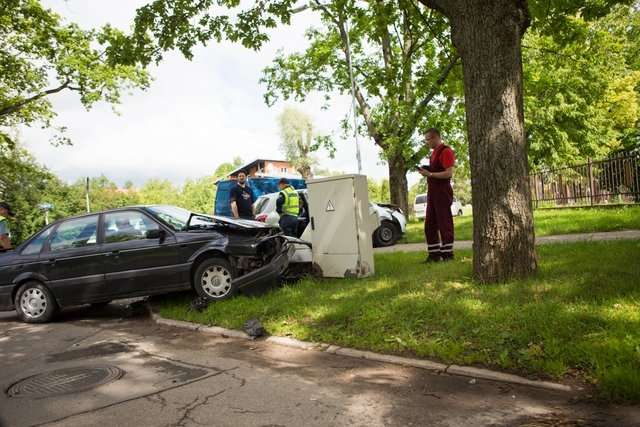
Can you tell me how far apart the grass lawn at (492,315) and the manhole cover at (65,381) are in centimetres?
183

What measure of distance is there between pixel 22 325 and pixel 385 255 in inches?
262

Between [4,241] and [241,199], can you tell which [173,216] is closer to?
[241,199]

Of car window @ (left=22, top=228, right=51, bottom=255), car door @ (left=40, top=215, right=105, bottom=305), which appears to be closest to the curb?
car door @ (left=40, top=215, right=105, bottom=305)

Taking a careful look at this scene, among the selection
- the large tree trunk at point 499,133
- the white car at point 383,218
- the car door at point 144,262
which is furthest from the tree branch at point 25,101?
the large tree trunk at point 499,133

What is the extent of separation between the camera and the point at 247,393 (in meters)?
4.18

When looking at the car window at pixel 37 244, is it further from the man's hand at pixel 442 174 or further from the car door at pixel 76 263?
the man's hand at pixel 442 174

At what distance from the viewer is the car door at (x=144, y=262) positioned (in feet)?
25.4

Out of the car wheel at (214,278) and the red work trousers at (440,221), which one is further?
the red work trousers at (440,221)

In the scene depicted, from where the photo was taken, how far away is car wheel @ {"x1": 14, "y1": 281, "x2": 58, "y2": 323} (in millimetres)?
8250

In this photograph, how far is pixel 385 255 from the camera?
1054cm

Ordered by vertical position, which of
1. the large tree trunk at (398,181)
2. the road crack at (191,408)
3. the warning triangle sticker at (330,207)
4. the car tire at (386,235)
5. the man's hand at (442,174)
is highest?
the large tree trunk at (398,181)

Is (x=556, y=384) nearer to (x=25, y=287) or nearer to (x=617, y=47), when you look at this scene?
(x=25, y=287)

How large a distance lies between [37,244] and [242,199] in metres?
4.62

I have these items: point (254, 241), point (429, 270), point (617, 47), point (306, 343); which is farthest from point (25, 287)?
point (617, 47)
